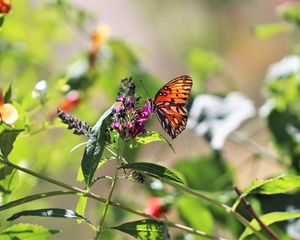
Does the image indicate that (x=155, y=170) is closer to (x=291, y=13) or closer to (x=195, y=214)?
(x=195, y=214)

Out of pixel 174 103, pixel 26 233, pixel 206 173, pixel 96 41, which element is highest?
pixel 96 41

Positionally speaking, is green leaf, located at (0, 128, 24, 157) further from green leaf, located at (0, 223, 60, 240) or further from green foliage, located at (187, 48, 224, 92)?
green foliage, located at (187, 48, 224, 92)

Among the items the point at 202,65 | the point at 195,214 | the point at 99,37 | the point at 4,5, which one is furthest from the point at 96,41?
the point at 4,5

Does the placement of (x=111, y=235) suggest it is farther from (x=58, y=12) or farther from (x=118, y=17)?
(x=118, y=17)

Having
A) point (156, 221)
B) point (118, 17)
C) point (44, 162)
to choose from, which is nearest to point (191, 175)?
point (44, 162)

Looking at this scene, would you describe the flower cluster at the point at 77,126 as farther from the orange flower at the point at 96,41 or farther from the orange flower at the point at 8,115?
the orange flower at the point at 96,41
